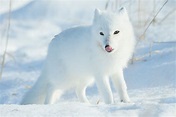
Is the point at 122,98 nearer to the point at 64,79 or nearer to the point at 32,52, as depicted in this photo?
the point at 64,79

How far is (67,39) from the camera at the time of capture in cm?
316

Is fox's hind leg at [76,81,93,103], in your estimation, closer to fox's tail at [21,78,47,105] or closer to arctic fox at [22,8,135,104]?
arctic fox at [22,8,135,104]

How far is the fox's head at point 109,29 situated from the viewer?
2.71 meters

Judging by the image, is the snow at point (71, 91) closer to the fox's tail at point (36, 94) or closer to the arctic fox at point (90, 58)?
the arctic fox at point (90, 58)

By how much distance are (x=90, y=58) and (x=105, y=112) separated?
998 millimetres

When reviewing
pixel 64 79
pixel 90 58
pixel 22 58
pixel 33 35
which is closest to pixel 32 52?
pixel 22 58

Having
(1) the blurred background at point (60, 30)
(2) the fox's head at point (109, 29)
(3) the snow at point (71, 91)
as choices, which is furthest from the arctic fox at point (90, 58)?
(1) the blurred background at point (60, 30)

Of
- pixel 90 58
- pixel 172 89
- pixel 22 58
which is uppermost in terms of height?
pixel 90 58

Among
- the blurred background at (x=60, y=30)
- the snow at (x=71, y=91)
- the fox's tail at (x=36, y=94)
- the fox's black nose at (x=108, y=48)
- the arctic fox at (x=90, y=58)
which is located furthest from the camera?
the blurred background at (x=60, y=30)

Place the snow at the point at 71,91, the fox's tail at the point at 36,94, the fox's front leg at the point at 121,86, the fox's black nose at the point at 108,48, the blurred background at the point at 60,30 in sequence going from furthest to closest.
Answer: the blurred background at the point at 60,30, the fox's tail at the point at 36,94, the fox's front leg at the point at 121,86, the fox's black nose at the point at 108,48, the snow at the point at 71,91

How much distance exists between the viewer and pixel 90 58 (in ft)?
9.66

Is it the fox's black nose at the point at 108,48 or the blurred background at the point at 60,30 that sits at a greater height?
the fox's black nose at the point at 108,48

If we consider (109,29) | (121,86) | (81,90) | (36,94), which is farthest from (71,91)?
(109,29)

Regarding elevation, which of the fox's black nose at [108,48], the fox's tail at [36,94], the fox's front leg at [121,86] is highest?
the fox's black nose at [108,48]
